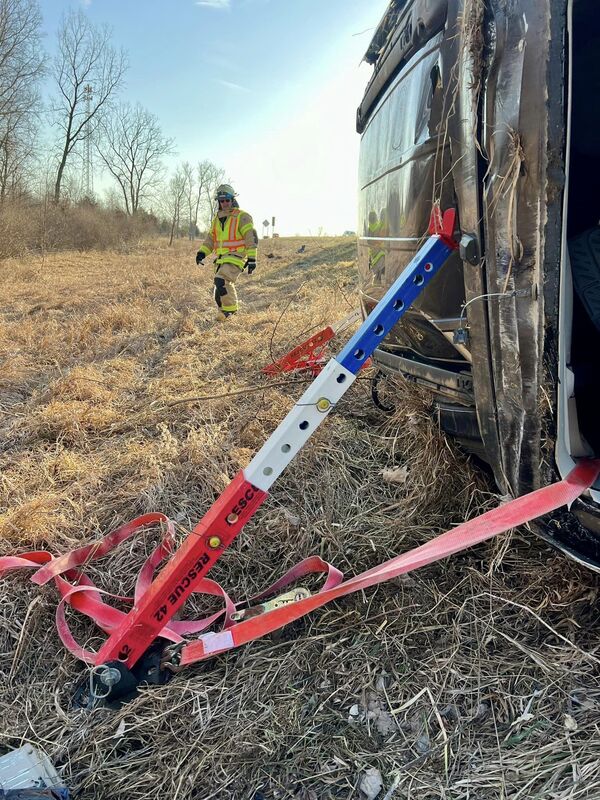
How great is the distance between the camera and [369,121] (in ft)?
8.71

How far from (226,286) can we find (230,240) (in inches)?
28.9

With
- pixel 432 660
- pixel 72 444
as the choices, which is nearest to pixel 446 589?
pixel 432 660

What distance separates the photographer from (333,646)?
1.89m

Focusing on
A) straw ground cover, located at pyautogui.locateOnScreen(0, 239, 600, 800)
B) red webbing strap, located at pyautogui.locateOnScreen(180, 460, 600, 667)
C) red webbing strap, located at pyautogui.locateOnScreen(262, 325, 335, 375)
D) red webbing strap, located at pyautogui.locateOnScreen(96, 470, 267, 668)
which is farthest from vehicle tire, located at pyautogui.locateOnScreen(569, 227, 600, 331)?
red webbing strap, located at pyautogui.locateOnScreen(262, 325, 335, 375)

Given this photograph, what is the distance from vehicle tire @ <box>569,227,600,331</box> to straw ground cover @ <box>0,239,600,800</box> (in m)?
0.95

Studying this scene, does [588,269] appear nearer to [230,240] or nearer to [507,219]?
[507,219]

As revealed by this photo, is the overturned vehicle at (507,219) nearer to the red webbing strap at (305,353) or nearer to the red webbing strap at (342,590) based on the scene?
the red webbing strap at (342,590)

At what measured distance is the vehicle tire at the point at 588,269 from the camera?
1.73 m

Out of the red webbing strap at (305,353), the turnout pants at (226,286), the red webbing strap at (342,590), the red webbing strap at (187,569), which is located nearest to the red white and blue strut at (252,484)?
the red webbing strap at (187,569)

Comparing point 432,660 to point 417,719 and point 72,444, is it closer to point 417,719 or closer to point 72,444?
point 417,719

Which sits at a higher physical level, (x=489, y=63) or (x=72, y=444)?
(x=489, y=63)

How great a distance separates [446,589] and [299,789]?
0.89 m

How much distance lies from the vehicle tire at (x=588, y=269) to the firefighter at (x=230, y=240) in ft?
22.5

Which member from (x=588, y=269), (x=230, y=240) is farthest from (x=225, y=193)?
(x=588, y=269)
